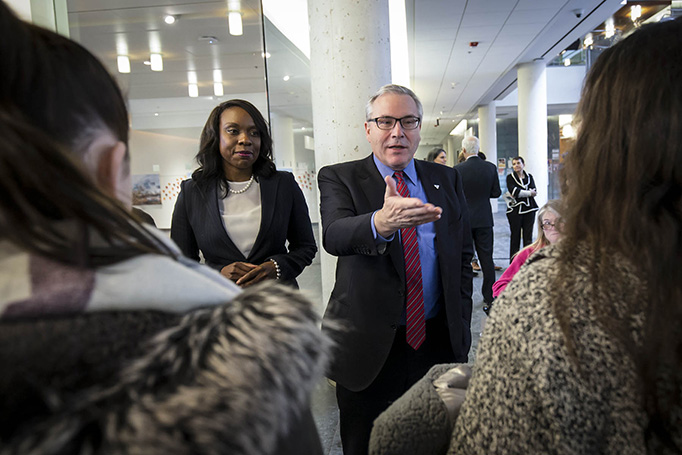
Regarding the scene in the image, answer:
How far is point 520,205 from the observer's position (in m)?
7.46

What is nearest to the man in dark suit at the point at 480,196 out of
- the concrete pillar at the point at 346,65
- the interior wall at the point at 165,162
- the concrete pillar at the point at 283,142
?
the concrete pillar at the point at 283,142

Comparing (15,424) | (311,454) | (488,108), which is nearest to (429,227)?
(311,454)

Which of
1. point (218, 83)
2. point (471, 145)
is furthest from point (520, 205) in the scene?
point (218, 83)

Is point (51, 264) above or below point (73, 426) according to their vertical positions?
above

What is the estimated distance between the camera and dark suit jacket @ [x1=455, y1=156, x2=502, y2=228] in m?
5.89

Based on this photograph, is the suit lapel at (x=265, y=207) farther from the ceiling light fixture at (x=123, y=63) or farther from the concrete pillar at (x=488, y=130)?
the concrete pillar at (x=488, y=130)

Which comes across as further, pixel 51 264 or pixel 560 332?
pixel 560 332

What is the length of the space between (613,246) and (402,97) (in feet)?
4.56

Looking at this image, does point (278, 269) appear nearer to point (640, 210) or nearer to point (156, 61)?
point (640, 210)

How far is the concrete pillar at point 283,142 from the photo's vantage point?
4.36 m

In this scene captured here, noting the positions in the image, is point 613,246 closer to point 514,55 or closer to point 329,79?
point 329,79

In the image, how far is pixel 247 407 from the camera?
1.65 ft

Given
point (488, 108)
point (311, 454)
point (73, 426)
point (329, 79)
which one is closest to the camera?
point (73, 426)

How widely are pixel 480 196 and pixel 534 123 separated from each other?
252 inches
